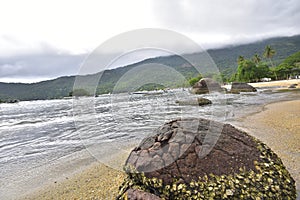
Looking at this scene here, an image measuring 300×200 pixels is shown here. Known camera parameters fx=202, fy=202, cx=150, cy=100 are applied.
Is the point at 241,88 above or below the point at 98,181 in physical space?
below

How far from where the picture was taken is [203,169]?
10.00ft

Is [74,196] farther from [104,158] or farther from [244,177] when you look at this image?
[244,177]

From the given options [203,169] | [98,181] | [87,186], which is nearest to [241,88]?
[98,181]

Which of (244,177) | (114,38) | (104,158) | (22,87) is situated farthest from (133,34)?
(22,87)

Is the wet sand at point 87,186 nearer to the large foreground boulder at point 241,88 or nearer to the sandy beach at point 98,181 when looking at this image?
the sandy beach at point 98,181

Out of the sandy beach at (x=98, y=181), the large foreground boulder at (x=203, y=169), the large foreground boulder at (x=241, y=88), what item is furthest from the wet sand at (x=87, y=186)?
the large foreground boulder at (x=241, y=88)

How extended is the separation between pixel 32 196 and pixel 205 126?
13.0 feet

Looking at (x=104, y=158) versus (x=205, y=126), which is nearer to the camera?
(x=205, y=126)

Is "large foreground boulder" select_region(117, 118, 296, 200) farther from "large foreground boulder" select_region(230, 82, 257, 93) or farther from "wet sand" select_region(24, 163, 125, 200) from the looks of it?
"large foreground boulder" select_region(230, 82, 257, 93)

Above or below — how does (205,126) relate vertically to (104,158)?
above

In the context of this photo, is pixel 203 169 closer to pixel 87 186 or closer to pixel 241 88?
pixel 87 186

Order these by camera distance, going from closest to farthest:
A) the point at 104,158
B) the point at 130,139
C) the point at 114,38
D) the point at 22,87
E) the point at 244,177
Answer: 1. the point at 244,177
2. the point at 114,38
3. the point at 104,158
4. the point at 130,139
5. the point at 22,87

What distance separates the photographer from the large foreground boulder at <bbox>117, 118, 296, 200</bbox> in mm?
2883

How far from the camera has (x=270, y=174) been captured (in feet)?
10.3
